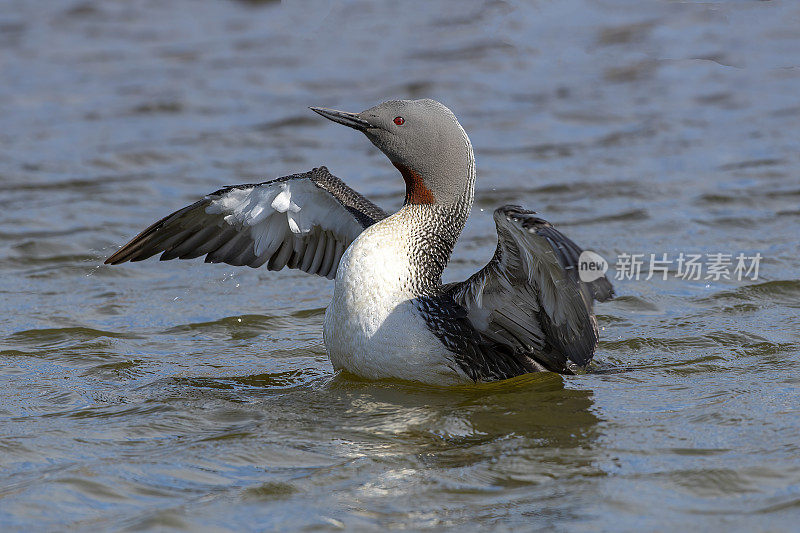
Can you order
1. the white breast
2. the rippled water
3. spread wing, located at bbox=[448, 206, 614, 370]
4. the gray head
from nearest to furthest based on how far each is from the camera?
the rippled water → spread wing, located at bbox=[448, 206, 614, 370] → the white breast → the gray head

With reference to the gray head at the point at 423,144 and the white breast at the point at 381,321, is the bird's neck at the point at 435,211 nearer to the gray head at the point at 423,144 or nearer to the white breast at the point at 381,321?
the gray head at the point at 423,144

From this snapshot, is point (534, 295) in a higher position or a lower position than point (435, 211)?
lower

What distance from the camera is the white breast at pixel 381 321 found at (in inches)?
229

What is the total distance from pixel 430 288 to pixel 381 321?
0.41 metres

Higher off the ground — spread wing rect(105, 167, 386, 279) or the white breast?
spread wing rect(105, 167, 386, 279)

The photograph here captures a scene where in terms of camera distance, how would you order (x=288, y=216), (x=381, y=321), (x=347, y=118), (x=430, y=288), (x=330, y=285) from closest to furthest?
(x=381, y=321) < (x=430, y=288) < (x=347, y=118) < (x=288, y=216) < (x=330, y=285)

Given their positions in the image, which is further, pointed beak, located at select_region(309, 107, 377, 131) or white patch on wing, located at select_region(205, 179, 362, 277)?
white patch on wing, located at select_region(205, 179, 362, 277)

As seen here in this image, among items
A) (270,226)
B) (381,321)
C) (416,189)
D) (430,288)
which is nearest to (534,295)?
(430,288)

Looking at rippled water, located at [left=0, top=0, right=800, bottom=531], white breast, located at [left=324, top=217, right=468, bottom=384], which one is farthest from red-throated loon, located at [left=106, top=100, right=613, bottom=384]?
rippled water, located at [left=0, top=0, right=800, bottom=531]

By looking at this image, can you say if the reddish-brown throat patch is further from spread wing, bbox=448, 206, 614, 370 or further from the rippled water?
the rippled water

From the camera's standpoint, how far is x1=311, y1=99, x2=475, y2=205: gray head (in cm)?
610

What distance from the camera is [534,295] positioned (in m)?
5.65

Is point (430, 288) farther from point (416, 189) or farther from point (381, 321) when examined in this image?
point (416, 189)

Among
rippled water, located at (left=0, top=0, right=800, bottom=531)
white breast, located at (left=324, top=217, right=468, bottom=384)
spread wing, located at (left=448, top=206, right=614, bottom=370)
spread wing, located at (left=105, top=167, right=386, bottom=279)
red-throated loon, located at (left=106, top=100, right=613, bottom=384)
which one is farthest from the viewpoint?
spread wing, located at (left=105, top=167, right=386, bottom=279)
